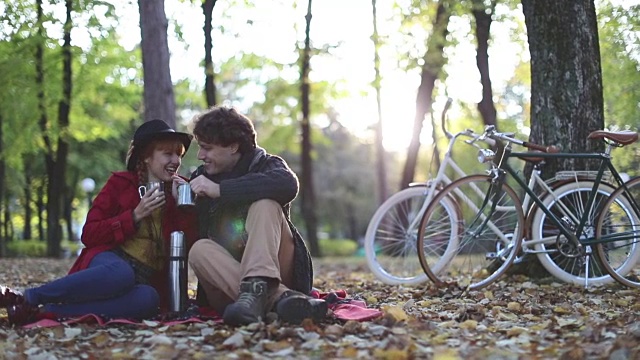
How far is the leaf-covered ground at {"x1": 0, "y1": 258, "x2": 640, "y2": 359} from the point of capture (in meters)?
3.87

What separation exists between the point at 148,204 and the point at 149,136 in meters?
0.47

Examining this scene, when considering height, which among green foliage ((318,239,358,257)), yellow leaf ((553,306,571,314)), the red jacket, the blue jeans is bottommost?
green foliage ((318,239,358,257))

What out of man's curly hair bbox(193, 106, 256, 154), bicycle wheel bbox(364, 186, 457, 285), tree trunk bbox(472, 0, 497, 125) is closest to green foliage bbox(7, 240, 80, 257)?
tree trunk bbox(472, 0, 497, 125)

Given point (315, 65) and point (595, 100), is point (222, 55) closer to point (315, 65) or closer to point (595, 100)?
point (315, 65)

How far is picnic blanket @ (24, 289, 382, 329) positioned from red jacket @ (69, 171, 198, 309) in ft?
0.89

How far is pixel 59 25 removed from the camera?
16125 mm

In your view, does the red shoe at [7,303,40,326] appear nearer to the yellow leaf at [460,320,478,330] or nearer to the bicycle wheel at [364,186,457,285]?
the yellow leaf at [460,320,478,330]

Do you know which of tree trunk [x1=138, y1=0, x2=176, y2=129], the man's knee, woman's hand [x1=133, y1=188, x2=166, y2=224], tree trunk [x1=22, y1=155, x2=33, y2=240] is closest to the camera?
the man's knee

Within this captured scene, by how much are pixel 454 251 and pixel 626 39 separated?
32.2ft

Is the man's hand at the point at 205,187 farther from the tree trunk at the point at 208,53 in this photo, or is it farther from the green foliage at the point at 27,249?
the green foliage at the point at 27,249

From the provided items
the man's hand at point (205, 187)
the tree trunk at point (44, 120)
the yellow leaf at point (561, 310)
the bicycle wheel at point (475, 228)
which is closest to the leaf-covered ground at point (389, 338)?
the yellow leaf at point (561, 310)

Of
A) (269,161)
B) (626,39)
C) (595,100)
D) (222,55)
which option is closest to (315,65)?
(222,55)

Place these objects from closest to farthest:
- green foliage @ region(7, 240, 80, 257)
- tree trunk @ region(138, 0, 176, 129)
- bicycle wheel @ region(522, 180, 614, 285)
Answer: bicycle wheel @ region(522, 180, 614, 285), tree trunk @ region(138, 0, 176, 129), green foliage @ region(7, 240, 80, 257)

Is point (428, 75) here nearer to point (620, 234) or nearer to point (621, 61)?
point (621, 61)
